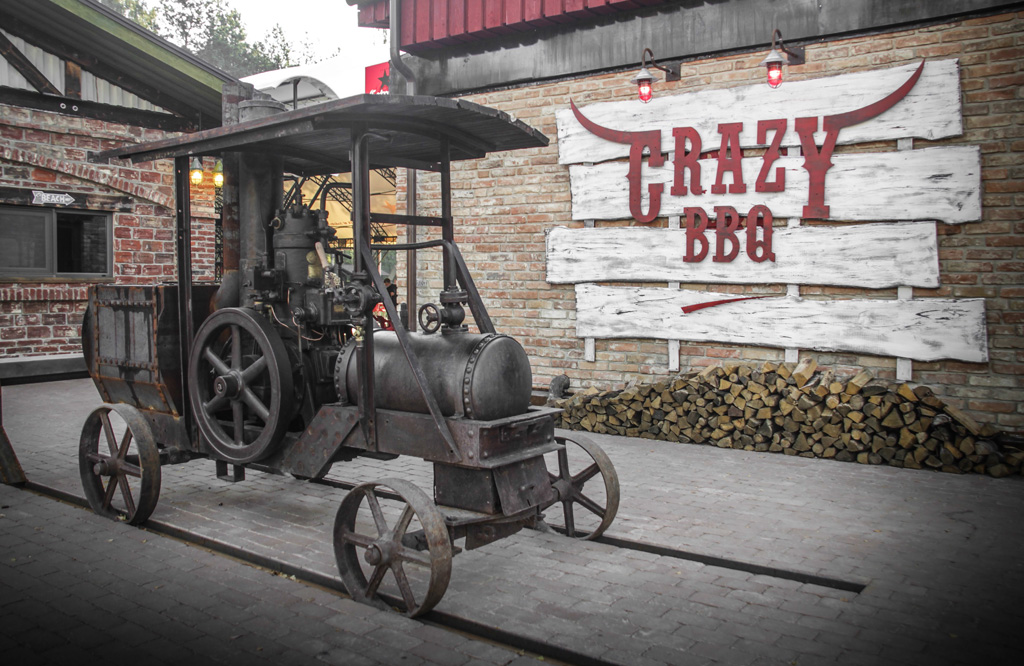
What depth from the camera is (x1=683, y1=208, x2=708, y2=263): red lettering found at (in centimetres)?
785

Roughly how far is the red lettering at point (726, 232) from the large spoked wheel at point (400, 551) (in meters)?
4.61

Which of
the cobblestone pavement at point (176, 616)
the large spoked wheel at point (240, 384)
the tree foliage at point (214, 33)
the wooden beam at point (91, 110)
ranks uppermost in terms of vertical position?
the tree foliage at point (214, 33)

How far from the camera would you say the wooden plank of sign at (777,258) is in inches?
271

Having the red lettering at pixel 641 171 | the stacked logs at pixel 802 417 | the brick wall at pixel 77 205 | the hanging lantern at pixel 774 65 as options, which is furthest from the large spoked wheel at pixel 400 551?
the brick wall at pixel 77 205

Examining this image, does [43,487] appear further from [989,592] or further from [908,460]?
[908,460]

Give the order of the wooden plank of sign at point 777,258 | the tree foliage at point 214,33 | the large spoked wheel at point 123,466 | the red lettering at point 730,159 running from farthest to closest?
1. the tree foliage at point 214,33
2. the red lettering at point 730,159
3. the wooden plank of sign at point 777,258
4. the large spoked wheel at point 123,466

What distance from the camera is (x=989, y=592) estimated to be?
13.5 ft

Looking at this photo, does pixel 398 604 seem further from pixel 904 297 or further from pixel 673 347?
pixel 904 297

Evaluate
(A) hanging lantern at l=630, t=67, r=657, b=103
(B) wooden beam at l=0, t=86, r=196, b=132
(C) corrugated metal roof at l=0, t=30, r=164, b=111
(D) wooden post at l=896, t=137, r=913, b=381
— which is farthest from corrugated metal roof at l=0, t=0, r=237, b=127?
(D) wooden post at l=896, t=137, r=913, b=381

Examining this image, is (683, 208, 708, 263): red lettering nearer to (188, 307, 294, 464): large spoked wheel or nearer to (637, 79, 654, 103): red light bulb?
(637, 79, 654, 103): red light bulb

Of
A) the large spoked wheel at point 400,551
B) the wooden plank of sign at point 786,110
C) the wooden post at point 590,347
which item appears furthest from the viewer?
the wooden post at point 590,347

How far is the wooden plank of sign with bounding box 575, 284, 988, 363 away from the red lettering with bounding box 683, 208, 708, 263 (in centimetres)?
36

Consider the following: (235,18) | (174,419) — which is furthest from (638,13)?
(235,18)

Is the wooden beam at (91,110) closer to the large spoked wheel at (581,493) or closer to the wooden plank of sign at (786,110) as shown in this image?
the wooden plank of sign at (786,110)
